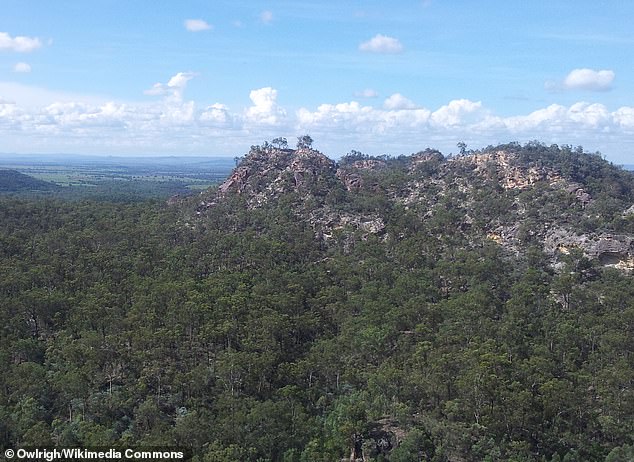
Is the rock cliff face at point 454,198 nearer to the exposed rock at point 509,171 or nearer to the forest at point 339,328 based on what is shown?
the exposed rock at point 509,171

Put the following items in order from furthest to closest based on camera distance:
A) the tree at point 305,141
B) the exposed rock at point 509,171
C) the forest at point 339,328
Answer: the tree at point 305,141 < the exposed rock at point 509,171 < the forest at point 339,328

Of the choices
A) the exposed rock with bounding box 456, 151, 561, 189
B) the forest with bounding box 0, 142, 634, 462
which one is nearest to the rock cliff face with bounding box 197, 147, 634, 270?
the exposed rock with bounding box 456, 151, 561, 189

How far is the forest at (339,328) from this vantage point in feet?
106

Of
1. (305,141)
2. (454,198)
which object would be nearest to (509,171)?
(454,198)

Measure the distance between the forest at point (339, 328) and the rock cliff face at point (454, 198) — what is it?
433mm

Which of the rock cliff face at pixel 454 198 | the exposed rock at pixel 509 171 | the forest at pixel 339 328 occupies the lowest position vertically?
the forest at pixel 339 328

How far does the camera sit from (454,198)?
86438 mm

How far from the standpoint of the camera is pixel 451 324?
47188 mm

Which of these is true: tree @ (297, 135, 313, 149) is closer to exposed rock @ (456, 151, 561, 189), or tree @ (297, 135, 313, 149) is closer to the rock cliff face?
the rock cliff face

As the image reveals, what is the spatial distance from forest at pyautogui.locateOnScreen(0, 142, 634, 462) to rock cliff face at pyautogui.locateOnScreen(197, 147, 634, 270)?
0.43 meters

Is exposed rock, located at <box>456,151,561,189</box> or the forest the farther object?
exposed rock, located at <box>456,151,561,189</box>

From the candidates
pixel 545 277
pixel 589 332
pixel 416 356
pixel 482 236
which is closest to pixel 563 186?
pixel 482 236

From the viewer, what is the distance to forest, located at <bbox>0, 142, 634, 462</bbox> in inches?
1268

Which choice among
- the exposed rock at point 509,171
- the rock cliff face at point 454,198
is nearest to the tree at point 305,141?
the rock cliff face at point 454,198
